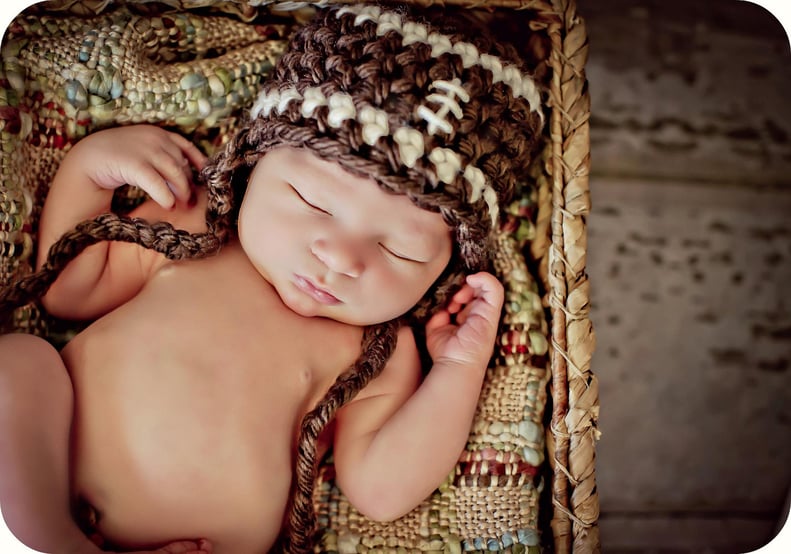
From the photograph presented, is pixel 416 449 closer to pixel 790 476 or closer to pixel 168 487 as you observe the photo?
pixel 168 487

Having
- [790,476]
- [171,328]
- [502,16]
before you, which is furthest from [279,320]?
[790,476]

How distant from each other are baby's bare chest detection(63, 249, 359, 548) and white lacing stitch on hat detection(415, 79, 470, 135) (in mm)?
360

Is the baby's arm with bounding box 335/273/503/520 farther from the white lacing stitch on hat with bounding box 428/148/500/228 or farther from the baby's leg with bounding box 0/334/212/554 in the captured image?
the baby's leg with bounding box 0/334/212/554

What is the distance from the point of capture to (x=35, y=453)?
0.88 meters

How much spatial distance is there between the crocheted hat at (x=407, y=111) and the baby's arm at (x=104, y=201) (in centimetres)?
9

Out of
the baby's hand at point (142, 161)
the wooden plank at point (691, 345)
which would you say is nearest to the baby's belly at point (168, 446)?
the baby's hand at point (142, 161)

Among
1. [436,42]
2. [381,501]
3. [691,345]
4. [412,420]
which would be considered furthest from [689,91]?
[381,501]

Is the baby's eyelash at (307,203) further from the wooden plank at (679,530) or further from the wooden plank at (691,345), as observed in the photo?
the wooden plank at (679,530)

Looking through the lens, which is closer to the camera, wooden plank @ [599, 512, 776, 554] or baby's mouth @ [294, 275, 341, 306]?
baby's mouth @ [294, 275, 341, 306]

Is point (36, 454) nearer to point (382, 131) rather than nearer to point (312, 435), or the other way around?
point (312, 435)

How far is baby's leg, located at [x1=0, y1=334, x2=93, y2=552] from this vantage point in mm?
865

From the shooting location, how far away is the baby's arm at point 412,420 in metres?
1.06

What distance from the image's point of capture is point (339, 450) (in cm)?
110

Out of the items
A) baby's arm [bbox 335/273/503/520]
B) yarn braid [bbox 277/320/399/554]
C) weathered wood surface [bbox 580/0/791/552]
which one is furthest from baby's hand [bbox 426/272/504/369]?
weathered wood surface [bbox 580/0/791/552]
